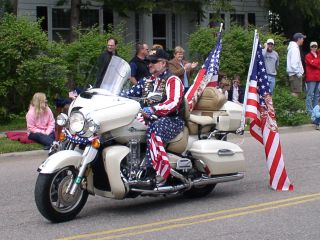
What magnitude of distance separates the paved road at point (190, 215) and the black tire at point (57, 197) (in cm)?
12

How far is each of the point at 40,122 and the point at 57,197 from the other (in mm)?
6018

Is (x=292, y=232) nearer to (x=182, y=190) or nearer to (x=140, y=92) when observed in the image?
(x=182, y=190)

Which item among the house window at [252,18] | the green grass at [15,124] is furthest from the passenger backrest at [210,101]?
the house window at [252,18]

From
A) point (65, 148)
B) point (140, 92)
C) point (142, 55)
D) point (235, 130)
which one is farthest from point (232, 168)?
point (142, 55)

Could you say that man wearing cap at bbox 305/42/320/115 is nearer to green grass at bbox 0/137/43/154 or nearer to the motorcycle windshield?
green grass at bbox 0/137/43/154

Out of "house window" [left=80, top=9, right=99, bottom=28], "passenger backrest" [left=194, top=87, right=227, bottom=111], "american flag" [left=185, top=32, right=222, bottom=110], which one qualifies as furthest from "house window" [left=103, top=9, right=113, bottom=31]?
"passenger backrest" [left=194, top=87, right=227, bottom=111]

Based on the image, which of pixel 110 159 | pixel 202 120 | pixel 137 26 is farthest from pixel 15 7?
pixel 110 159

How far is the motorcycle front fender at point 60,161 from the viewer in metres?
7.36

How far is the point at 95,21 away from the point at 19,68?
30.1 feet

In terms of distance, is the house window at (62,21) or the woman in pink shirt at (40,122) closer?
the woman in pink shirt at (40,122)

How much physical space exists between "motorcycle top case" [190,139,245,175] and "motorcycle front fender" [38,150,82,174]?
1.72m

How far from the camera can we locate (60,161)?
740cm

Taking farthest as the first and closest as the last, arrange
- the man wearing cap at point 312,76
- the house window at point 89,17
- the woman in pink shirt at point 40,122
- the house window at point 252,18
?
the house window at point 252,18
the house window at point 89,17
the man wearing cap at point 312,76
the woman in pink shirt at point 40,122

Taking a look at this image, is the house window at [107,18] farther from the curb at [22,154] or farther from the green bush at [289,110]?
the curb at [22,154]
